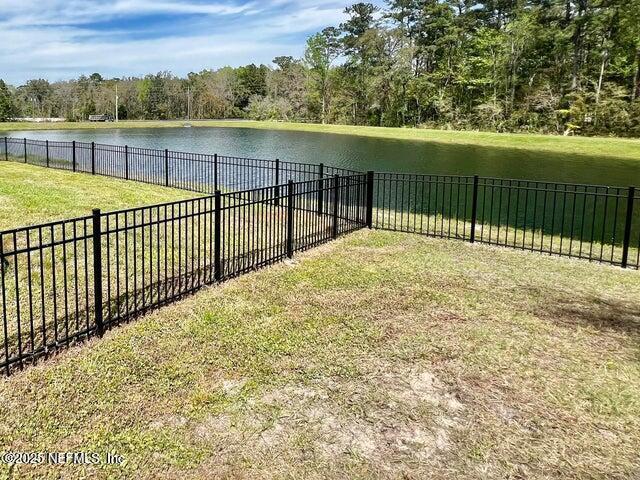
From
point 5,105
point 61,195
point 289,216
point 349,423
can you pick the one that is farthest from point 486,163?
point 5,105

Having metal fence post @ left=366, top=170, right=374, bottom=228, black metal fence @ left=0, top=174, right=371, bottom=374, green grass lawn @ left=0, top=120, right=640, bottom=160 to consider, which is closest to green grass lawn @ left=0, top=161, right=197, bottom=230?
black metal fence @ left=0, top=174, right=371, bottom=374

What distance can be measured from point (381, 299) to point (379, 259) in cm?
192

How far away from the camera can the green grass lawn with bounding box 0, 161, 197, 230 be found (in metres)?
9.89

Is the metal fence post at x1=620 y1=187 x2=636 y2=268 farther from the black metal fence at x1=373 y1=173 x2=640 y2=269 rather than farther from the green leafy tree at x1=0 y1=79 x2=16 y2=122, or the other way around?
the green leafy tree at x1=0 y1=79 x2=16 y2=122

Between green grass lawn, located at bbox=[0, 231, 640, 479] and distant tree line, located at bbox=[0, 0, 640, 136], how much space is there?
40941 millimetres

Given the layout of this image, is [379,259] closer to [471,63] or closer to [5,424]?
[5,424]

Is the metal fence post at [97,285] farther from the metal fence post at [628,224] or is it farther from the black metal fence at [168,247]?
the metal fence post at [628,224]

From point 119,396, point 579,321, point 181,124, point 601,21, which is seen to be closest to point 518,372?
point 579,321

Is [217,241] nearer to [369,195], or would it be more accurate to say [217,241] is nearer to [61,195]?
[369,195]

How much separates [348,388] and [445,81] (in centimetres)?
5951

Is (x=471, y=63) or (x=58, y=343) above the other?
(x=471, y=63)

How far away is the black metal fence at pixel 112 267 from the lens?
15.3ft

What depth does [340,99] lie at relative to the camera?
7006 centimetres

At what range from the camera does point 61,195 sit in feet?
39.4
